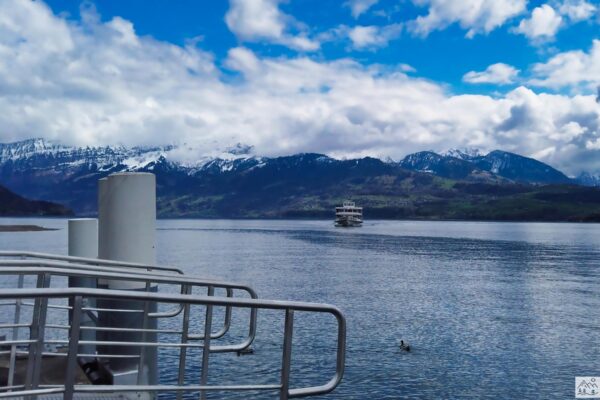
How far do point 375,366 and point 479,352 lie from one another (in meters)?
7.28

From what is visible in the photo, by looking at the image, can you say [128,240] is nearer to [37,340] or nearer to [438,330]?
[37,340]

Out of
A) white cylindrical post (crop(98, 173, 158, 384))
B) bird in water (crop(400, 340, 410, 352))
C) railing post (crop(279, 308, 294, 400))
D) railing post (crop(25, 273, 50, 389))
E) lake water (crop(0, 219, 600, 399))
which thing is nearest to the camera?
railing post (crop(25, 273, 50, 389))

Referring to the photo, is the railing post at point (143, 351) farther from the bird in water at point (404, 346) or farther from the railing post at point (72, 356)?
the bird in water at point (404, 346)

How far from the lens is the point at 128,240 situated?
7.67 meters

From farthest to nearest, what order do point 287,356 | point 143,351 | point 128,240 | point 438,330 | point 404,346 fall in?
point 438,330 < point 404,346 < point 128,240 < point 143,351 < point 287,356

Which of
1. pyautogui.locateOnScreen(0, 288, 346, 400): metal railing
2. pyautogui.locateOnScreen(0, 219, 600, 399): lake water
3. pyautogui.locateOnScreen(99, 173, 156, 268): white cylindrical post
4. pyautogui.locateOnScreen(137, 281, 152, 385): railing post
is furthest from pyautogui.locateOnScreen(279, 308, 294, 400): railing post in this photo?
pyautogui.locateOnScreen(0, 219, 600, 399): lake water

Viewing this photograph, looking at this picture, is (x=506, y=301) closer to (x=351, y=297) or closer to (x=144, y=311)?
(x=351, y=297)

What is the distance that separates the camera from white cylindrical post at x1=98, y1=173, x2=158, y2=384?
749cm

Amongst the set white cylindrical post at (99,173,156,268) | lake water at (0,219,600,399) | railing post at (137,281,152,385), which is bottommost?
lake water at (0,219,600,399)

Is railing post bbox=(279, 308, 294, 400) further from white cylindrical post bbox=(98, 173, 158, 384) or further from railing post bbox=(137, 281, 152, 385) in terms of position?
white cylindrical post bbox=(98, 173, 158, 384)

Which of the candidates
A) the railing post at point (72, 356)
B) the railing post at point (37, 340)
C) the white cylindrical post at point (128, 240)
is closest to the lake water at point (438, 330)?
the white cylindrical post at point (128, 240)

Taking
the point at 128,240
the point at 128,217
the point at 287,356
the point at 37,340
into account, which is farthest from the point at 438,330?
the point at 37,340

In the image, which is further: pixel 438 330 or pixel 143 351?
pixel 438 330

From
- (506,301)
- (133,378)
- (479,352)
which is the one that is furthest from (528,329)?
(133,378)
